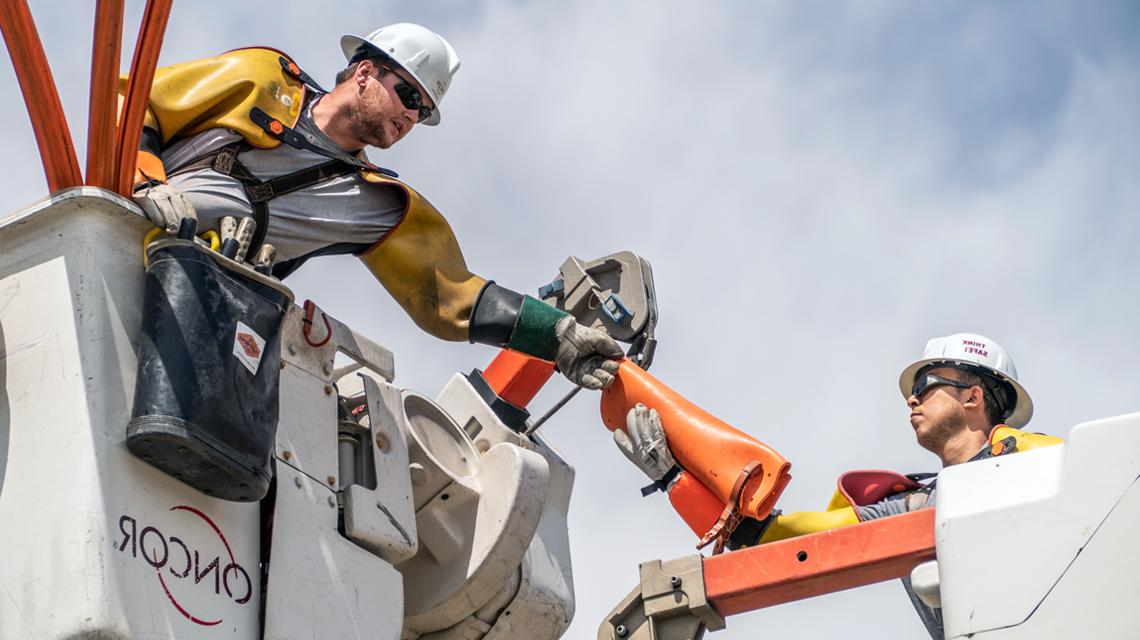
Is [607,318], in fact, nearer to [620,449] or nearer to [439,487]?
[620,449]

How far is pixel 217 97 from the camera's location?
567 cm

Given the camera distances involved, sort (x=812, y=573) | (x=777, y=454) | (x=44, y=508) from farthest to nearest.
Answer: (x=777, y=454) → (x=812, y=573) → (x=44, y=508)

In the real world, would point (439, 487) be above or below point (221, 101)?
below

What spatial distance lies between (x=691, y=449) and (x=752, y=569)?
2.91 ft

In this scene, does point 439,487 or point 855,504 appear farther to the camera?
point 855,504

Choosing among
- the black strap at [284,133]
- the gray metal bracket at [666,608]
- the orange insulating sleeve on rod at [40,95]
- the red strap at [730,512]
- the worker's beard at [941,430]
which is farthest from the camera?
the worker's beard at [941,430]

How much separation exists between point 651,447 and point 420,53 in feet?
5.35

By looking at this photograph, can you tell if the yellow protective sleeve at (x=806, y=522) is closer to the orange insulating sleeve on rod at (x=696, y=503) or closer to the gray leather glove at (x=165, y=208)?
the orange insulating sleeve on rod at (x=696, y=503)

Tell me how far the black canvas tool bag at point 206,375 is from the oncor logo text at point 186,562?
0.49 ft

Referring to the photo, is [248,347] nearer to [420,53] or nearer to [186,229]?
[186,229]

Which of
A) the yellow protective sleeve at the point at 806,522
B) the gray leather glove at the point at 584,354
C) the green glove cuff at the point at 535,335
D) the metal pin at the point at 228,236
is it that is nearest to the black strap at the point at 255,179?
the metal pin at the point at 228,236

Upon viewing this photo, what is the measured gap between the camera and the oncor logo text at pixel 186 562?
402 centimetres

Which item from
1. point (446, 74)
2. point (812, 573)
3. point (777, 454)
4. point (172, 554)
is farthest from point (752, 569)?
point (446, 74)

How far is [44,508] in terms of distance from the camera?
398 centimetres
